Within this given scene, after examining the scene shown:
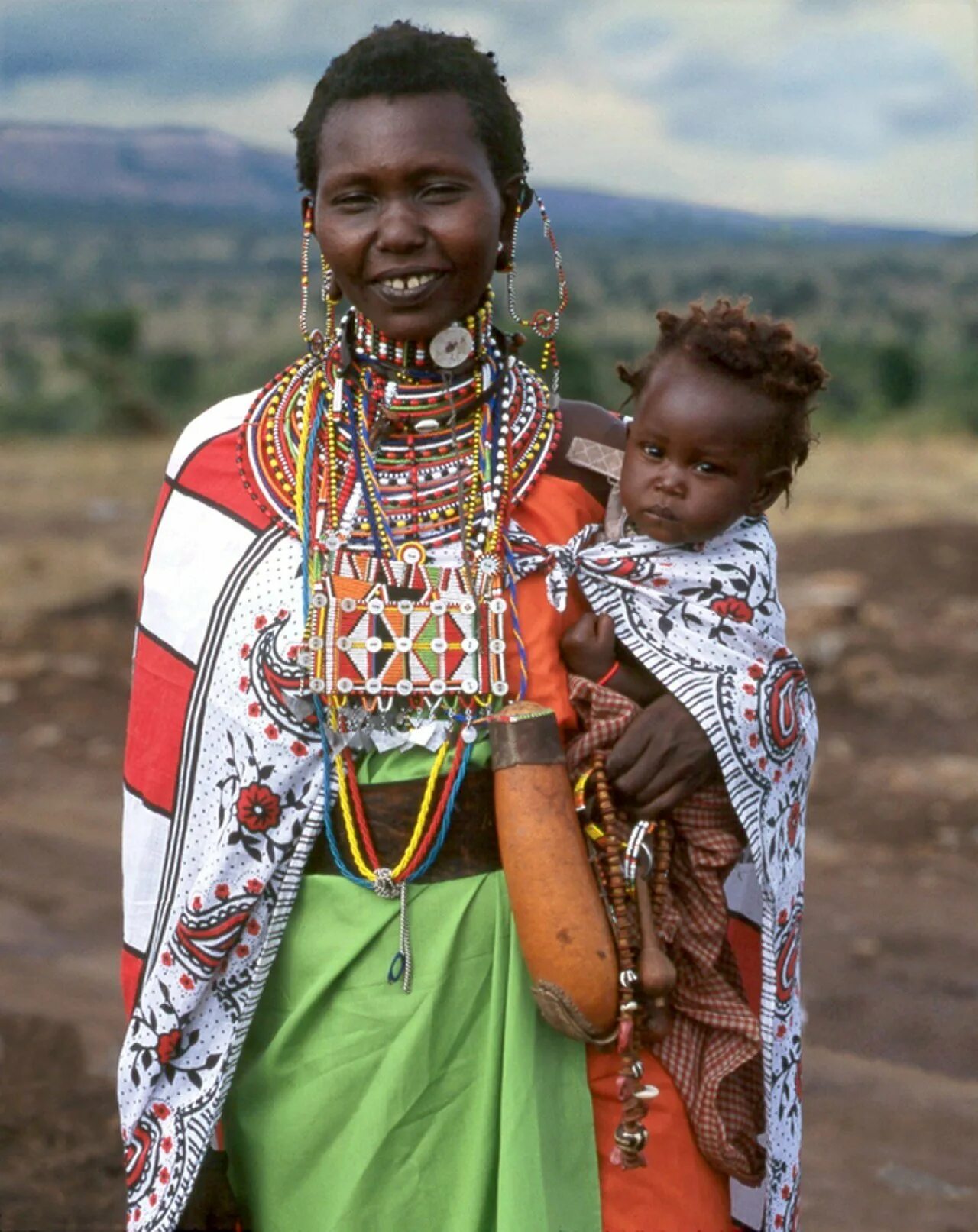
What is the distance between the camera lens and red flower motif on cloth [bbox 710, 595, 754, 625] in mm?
2494

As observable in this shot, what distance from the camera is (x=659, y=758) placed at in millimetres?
2428

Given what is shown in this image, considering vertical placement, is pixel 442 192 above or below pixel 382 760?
above

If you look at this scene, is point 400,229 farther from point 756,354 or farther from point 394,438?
point 756,354

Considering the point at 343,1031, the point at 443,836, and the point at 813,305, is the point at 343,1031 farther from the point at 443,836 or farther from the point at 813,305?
the point at 813,305

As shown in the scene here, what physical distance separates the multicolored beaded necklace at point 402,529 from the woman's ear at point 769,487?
13.0 inches

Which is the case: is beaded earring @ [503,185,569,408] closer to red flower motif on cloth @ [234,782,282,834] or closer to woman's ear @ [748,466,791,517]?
woman's ear @ [748,466,791,517]

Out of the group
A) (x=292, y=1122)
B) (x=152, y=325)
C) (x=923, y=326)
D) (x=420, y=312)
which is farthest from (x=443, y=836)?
(x=152, y=325)

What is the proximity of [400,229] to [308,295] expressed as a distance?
34 cm

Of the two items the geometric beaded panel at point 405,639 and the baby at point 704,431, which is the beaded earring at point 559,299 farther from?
the geometric beaded panel at point 405,639

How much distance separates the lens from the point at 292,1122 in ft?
8.30

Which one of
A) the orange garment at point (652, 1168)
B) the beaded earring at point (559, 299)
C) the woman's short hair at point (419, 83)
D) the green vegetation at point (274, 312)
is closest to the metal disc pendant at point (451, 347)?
the beaded earring at point (559, 299)

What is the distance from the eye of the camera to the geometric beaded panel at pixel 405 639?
2447 millimetres

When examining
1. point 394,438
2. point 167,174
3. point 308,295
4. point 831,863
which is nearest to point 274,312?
point 167,174

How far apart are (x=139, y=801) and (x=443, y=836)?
0.54 meters
